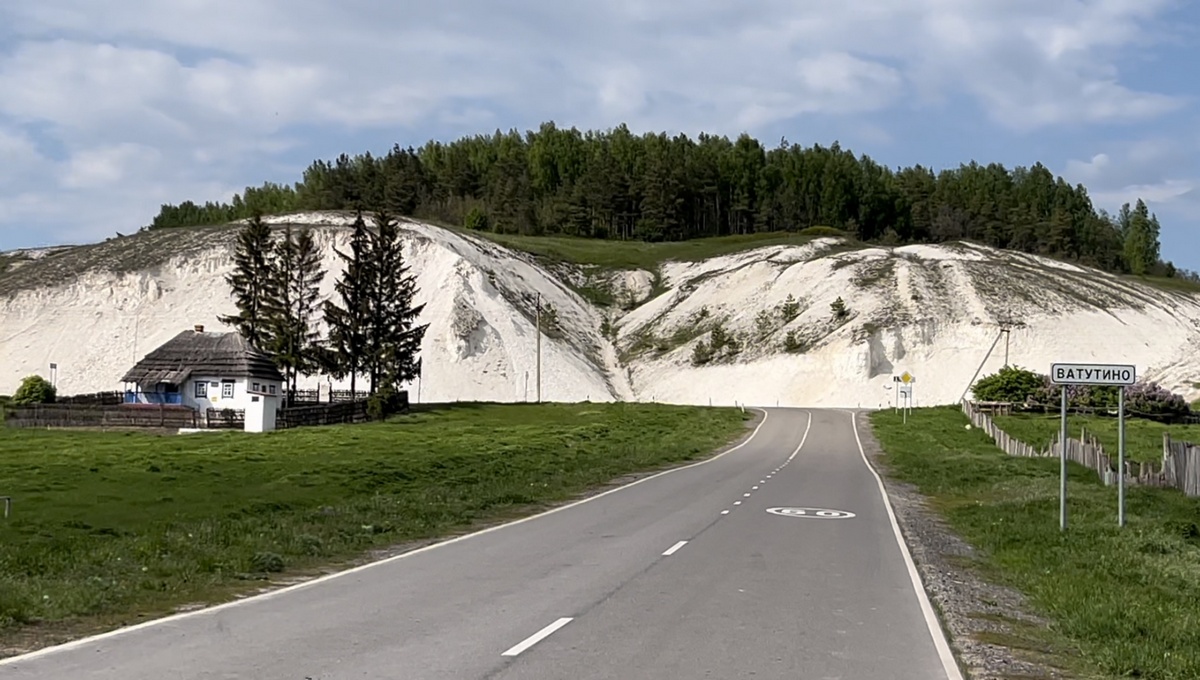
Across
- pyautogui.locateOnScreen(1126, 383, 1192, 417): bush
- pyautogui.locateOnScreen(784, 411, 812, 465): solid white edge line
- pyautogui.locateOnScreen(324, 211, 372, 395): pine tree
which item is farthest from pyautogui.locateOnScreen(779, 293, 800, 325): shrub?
pyautogui.locateOnScreen(324, 211, 372, 395): pine tree

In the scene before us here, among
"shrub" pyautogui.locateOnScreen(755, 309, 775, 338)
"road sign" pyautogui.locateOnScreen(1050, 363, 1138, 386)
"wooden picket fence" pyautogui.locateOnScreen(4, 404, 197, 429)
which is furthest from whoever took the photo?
"shrub" pyautogui.locateOnScreen(755, 309, 775, 338)

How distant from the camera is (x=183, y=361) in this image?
236ft

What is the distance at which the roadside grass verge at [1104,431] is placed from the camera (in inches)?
1891

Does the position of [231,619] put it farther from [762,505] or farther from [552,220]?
[552,220]

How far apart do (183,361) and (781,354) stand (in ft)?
159

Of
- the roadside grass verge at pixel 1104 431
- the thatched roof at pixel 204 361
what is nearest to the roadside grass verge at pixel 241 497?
the thatched roof at pixel 204 361

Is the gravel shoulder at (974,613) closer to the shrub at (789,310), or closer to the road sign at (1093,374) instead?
the road sign at (1093,374)

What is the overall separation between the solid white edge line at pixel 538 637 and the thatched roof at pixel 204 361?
2479 inches

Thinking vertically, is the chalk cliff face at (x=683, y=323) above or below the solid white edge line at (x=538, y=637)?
above

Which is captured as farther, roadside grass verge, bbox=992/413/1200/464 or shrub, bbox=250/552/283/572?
roadside grass verge, bbox=992/413/1200/464

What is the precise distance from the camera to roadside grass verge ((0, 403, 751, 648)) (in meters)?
13.5

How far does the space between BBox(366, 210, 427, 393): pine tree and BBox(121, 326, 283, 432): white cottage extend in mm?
6777

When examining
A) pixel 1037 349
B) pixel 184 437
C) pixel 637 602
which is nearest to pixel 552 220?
pixel 1037 349

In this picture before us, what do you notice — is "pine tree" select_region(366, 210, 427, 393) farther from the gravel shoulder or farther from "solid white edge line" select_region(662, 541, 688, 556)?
the gravel shoulder
